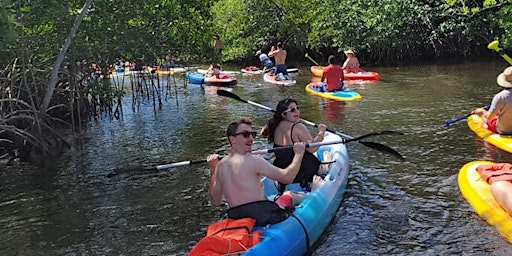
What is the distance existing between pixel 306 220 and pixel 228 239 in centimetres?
107

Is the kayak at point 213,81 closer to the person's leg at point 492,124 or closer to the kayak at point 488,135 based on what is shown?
the kayak at point 488,135

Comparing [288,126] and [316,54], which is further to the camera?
[316,54]

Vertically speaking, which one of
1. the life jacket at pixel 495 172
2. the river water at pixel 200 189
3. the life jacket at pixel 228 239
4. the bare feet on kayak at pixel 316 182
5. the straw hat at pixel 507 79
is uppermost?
the straw hat at pixel 507 79

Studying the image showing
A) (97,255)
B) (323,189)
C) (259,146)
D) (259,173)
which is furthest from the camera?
(259,146)

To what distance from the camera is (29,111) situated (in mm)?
9156

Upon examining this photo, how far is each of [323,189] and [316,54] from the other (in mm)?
19382

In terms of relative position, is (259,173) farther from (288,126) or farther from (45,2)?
(45,2)

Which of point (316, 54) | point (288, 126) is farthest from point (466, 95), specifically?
point (316, 54)

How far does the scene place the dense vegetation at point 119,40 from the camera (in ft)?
30.3

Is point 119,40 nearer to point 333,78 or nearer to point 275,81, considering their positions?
point 333,78

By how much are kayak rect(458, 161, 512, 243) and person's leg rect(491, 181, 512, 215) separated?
62mm

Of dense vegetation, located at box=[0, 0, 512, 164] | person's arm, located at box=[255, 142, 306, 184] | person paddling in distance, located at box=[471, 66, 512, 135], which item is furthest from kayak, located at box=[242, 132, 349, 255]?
person paddling in distance, located at box=[471, 66, 512, 135]

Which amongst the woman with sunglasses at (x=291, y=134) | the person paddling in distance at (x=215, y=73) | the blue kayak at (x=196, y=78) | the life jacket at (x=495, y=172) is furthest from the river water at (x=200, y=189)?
the blue kayak at (x=196, y=78)

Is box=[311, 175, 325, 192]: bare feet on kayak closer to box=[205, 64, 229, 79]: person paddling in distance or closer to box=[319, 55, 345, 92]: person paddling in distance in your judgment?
box=[319, 55, 345, 92]: person paddling in distance
